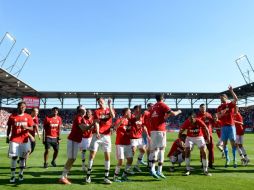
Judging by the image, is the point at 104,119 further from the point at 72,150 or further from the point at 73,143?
the point at 72,150

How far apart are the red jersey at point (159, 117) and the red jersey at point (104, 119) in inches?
62.1

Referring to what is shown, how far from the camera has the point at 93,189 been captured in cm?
870

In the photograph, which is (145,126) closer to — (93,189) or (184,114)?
(93,189)

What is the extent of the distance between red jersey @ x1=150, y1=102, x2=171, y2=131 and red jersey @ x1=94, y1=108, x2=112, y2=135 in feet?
5.17

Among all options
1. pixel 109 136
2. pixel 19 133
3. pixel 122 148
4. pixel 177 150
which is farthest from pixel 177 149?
pixel 19 133

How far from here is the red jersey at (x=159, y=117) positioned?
10.5 metres

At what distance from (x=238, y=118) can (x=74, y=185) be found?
8.56m

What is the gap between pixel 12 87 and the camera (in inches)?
2359

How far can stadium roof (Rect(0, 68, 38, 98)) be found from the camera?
50.4m

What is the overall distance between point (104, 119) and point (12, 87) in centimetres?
5413

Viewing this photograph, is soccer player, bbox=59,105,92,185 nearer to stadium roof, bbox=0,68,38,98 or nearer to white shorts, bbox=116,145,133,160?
white shorts, bbox=116,145,133,160

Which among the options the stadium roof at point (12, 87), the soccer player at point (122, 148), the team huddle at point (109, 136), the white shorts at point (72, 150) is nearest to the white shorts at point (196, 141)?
the team huddle at point (109, 136)

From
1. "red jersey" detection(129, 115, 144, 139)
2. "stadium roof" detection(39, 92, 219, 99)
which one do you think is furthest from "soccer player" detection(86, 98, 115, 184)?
"stadium roof" detection(39, 92, 219, 99)

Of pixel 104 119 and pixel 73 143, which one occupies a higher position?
pixel 104 119
